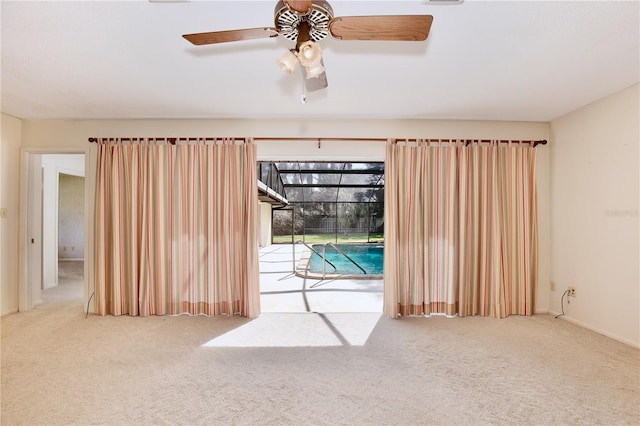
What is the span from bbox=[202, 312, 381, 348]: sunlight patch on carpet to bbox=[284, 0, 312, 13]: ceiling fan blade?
8.02ft

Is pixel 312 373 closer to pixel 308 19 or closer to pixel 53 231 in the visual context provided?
pixel 308 19

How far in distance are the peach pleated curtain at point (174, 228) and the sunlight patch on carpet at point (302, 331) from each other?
351 millimetres

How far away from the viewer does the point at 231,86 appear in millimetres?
2754

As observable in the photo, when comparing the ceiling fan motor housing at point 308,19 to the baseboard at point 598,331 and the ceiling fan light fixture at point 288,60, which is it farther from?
the baseboard at point 598,331

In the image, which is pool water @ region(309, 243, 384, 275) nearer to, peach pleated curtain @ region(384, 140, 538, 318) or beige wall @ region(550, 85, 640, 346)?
peach pleated curtain @ region(384, 140, 538, 318)

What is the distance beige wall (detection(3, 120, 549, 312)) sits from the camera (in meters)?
3.62

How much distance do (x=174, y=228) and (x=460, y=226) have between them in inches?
125

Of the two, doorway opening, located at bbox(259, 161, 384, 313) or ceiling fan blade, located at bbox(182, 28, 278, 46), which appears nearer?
ceiling fan blade, located at bbox(182, 28, 278, 46)

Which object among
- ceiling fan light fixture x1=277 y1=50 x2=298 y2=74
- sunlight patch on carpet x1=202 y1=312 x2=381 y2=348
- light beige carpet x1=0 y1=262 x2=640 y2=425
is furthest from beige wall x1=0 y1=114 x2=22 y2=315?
ceiling fan light fixture x1=277 y1=50 x2=298 y2=74

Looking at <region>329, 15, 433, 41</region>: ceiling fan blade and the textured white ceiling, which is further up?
the textured white ceiling

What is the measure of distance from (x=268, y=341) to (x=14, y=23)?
276cm

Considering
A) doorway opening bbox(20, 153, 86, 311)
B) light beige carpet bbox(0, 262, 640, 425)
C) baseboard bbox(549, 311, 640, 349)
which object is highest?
doorway opening bbox(20, 153, 86, 311)

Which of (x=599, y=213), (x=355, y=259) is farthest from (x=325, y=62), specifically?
(x=355, y=259)

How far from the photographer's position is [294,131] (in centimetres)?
365
